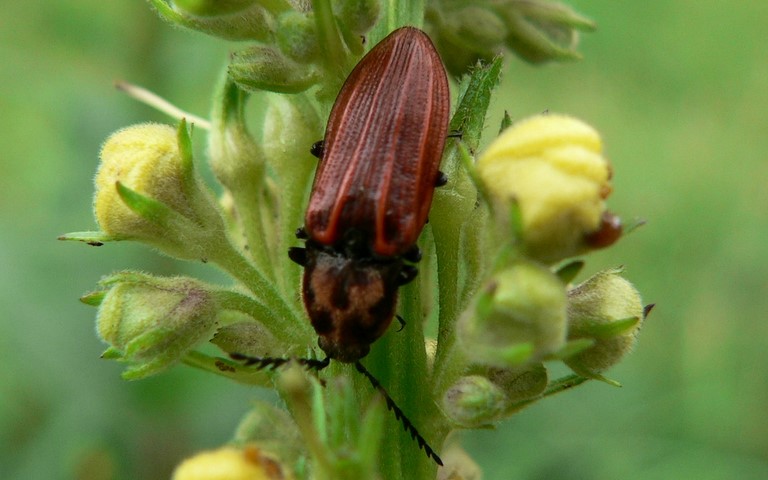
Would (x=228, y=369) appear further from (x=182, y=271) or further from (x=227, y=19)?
(x=182, y=271)

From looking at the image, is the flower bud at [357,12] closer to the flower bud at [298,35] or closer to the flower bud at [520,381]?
the flower bud at [298,35]


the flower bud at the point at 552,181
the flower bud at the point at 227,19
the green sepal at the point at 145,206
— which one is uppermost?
the flower bud at the point at 227,19

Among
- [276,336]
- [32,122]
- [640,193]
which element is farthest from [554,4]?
[32,122]

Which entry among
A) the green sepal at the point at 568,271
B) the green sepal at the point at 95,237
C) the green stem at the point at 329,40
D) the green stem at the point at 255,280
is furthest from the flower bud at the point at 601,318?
the green sepal at the point at 95,237

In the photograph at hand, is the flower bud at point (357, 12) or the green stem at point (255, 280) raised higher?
the flower bud at point (357, 12)

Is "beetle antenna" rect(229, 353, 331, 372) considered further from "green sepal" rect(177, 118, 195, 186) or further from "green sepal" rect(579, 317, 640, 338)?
"green sepal" rect(579, 317, 640, 338)

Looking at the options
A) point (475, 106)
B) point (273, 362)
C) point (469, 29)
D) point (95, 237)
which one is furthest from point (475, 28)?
point (95, 237)

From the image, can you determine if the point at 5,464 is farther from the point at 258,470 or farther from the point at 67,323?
the point at 258,470
